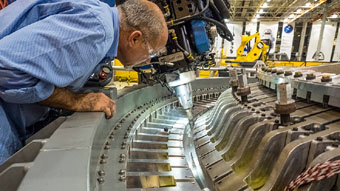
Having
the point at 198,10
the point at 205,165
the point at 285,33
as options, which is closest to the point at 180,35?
the point at 198,10

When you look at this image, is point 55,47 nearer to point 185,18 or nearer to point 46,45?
point 46,45

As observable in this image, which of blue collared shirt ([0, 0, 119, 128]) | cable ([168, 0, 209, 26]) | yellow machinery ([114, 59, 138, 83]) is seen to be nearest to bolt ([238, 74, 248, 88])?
cable ([168, 0, 209, 26])

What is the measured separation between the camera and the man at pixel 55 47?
83 cm

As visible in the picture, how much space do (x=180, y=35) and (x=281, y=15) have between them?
1937 cm

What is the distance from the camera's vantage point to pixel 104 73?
1.77 metres

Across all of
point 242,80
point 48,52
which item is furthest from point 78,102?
point 242,80

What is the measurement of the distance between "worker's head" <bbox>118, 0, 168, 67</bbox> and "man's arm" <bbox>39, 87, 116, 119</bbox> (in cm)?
32

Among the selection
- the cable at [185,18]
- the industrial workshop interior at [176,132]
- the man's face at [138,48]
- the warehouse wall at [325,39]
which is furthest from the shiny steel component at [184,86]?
the warehouse wall at [325,39]

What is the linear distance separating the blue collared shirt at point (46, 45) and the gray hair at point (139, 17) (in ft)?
0.51

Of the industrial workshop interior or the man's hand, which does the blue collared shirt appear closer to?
the industrial workshop interior

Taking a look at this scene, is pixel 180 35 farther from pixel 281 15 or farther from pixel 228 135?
pixel 281 15

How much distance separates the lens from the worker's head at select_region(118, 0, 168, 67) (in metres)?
1.19

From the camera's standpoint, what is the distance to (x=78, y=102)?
1.22 metres

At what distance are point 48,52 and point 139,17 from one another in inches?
21.2
